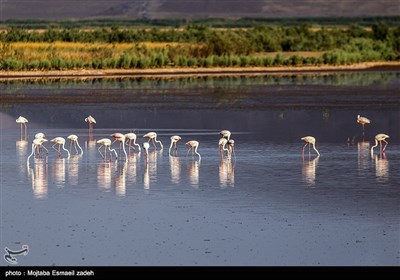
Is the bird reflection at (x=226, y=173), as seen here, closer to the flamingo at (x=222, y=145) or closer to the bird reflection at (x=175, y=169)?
the bird reflection at (x=175, y=169)

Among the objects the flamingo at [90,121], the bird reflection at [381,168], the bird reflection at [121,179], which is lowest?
the bird reflection at [381,168]

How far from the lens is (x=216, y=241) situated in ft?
45.0

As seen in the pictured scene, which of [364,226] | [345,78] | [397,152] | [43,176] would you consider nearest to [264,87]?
[345,78]

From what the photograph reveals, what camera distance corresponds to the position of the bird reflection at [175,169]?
18719 mm

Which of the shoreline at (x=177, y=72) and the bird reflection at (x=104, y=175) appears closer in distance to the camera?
the bird reflection at (x=104, y=175)

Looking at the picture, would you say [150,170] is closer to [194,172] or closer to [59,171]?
[194,172]

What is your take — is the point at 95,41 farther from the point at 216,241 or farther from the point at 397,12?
the point at 397,12

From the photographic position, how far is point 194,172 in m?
19.6

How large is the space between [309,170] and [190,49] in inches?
1745

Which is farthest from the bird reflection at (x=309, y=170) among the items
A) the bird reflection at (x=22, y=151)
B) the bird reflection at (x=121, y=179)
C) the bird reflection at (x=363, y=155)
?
the bird reflection at (x=22, y=151)

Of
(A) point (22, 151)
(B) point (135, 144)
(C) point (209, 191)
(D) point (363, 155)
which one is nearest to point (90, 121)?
(A) point (22, 151)

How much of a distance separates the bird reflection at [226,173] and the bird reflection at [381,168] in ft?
7.71

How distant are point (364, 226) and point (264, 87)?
1175 inches

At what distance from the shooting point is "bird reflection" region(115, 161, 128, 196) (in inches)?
688
